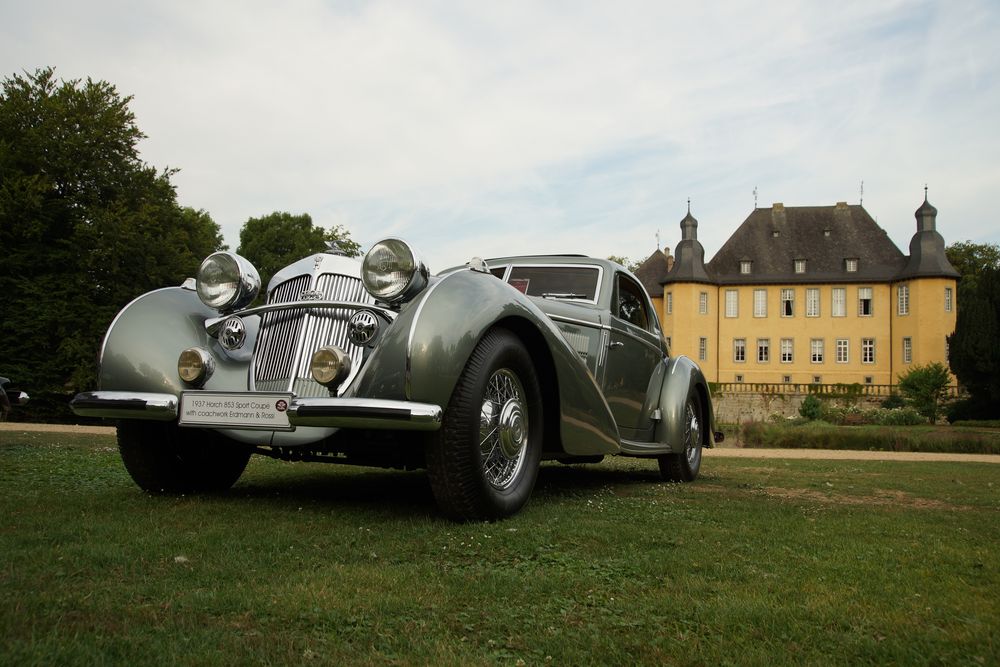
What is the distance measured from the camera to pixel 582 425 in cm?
491

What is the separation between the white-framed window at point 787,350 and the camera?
5703 centimetres

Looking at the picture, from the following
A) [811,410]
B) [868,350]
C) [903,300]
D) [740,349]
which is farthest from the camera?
[740,349]

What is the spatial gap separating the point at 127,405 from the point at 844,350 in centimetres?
5758

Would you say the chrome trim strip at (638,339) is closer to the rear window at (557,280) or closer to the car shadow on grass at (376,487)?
the rear window at (557,280)

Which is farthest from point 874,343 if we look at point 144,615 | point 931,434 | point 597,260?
point 144,615

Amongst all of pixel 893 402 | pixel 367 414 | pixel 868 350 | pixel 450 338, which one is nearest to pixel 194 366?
pixel 367 414

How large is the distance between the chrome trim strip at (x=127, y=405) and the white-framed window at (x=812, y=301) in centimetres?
5687

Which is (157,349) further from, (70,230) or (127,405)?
(70,230)

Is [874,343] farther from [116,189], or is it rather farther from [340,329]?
[340,329]

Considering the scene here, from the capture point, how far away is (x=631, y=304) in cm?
664

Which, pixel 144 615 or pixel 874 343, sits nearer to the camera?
pixel 144 615

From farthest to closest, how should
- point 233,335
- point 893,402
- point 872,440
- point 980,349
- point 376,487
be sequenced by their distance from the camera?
point 893,402 → point 980,349 → point 872,440 → point 376,487 → point 233,335

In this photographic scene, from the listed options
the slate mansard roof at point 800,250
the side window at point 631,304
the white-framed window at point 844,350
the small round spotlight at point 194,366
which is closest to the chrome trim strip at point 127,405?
the small round spotlight at point 194,366

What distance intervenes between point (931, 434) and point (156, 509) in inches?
839
